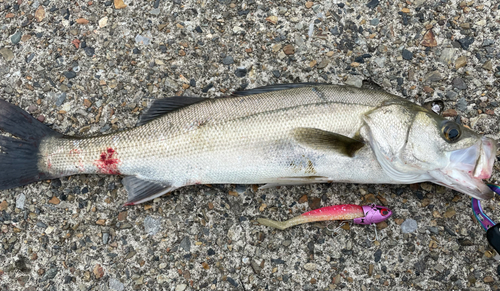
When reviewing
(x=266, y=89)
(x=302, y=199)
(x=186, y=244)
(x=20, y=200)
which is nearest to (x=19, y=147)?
(x=20, y=200)

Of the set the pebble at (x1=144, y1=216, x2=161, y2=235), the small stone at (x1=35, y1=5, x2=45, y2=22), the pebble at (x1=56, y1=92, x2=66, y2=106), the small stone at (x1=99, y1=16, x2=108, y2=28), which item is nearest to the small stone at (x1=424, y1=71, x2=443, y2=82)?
the pebble at (x1=144, y1=216, x2=161, y2=235)

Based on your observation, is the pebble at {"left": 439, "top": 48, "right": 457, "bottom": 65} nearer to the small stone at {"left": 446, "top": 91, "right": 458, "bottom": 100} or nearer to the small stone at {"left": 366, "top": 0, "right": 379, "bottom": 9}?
the small stone at {"left": 446, "top": 91, "right": 458, "bottom": 100}

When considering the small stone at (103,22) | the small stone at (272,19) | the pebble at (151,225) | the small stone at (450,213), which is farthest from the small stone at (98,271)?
the small stone at (450,213)

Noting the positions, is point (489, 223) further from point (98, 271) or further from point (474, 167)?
point (98, 271)

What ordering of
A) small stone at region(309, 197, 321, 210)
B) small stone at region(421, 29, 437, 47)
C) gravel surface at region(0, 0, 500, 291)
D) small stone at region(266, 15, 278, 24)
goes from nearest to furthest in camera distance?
gravel surface at region(0, 0, 500, 291)
small stone at region(309, 197, 321, 210)
small stone at region(421, 29, 437, 47)
small stone at region(266, 15, 278, 24)

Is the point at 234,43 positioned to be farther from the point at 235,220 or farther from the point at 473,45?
the point at 473,45

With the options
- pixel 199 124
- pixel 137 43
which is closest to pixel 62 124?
pixel 137 43
